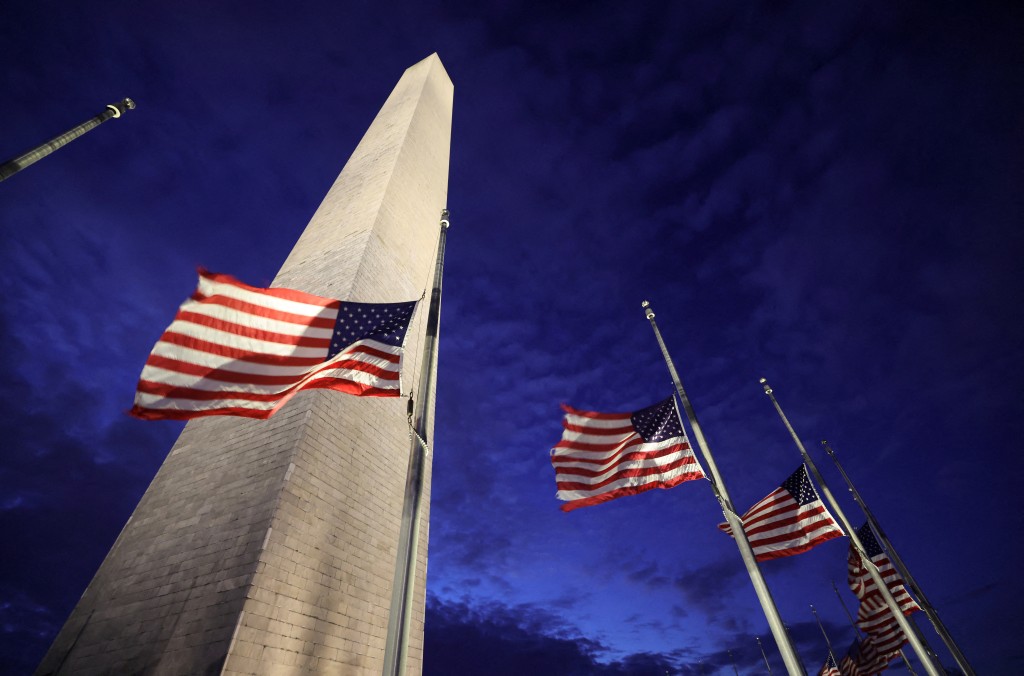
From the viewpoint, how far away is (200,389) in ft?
17.7

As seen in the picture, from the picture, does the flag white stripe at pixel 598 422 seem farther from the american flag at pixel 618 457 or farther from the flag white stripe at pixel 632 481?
the flag white stripe at pixel 632 481

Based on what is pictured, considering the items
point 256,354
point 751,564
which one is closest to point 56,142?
point 256,354

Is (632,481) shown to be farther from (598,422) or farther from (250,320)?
(250,320)

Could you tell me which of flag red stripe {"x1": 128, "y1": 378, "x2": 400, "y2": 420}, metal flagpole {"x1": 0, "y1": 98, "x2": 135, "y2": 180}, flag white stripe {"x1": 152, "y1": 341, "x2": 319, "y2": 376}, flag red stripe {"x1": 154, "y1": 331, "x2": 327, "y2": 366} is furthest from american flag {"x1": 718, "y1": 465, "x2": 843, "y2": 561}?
metal flagpole {"x1": 0, "y1": 98, "x2": 135, "y2": 180}

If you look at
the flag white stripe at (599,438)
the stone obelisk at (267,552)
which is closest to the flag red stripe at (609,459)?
the flag white stripe at (599,438)

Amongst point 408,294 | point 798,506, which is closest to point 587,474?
point 798,506

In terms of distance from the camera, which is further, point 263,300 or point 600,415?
point 600,415

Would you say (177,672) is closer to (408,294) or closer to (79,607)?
(79,607)

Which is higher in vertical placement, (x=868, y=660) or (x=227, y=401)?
(x=227, y=401)

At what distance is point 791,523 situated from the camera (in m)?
9.59

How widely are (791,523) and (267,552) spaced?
31.6ft

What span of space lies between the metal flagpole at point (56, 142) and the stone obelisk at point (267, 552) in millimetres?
4547

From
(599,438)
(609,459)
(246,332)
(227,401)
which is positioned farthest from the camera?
(599,438)

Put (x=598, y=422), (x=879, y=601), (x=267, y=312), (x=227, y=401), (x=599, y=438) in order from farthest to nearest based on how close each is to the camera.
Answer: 1. (x=879, y=601)
2. (x=598, y=422)
3. (x=599, y=438)
4. (x=267, y=312)
5. (x=227, y=401)
